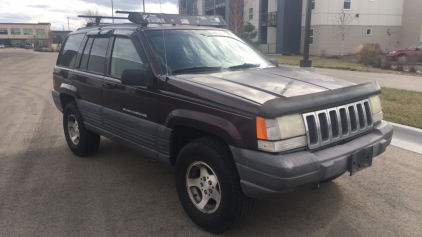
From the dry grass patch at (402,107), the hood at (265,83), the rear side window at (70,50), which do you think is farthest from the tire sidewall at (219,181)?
the dry grass patch at (402,107)

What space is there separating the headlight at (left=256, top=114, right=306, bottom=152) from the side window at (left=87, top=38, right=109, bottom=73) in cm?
275

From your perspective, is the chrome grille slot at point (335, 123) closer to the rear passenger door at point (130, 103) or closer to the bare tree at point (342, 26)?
the rear passenger door at point (130, 103)

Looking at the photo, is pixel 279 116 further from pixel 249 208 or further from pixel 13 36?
pixel 13 36

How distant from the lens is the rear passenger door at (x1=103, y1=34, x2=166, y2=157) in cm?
405

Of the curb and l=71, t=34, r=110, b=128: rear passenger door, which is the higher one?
l=71, t=34, r=110, b=128: rear passenger door

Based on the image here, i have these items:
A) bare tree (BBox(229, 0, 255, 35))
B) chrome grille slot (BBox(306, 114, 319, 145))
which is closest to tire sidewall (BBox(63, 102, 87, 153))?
chrome grille slot (BBox(306, 114, 319, 145))

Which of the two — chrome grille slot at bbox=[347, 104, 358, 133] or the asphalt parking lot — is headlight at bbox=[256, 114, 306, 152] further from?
the asphalt parking lot

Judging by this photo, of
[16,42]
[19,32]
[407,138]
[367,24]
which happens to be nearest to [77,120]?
[407,138]

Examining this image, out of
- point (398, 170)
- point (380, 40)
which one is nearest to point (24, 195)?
point (398, 170)

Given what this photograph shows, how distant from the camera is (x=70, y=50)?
5.95m

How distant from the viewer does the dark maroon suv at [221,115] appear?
2.99 metres

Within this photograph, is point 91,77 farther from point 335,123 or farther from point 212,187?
point 335,123

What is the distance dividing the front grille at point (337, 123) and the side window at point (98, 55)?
9.66ft

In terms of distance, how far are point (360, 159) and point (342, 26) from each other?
33.4 m
